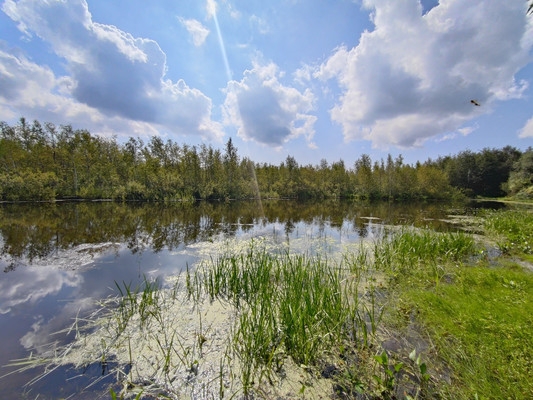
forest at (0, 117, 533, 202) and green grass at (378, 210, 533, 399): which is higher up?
forest at (0, 117, 533, 202)

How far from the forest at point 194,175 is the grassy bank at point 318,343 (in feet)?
131

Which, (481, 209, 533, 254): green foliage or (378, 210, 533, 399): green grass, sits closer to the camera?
(378, 210, 533, 399): green grass

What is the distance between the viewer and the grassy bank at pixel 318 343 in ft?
9.49

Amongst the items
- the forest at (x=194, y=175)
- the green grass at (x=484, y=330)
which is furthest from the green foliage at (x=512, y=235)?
the forest at (x=194, y=175)

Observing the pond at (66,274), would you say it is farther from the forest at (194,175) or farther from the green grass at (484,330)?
the forest at (194,175)

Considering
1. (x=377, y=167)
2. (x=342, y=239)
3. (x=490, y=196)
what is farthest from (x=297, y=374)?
(x=490, y=196)

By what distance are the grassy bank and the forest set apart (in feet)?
131

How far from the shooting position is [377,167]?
222 feet

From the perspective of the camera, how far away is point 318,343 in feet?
11.6

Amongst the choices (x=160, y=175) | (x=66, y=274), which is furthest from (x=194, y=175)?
(x=66, y=274)

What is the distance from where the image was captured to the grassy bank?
2.89m

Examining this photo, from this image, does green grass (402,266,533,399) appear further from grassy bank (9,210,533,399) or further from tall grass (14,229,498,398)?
tall grass (14,229,498,398)

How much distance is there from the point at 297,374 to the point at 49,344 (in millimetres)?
4168

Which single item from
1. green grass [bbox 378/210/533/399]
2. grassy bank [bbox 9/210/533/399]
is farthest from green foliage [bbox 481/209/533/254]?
grassy bank [bbox 9/210/533/399]
